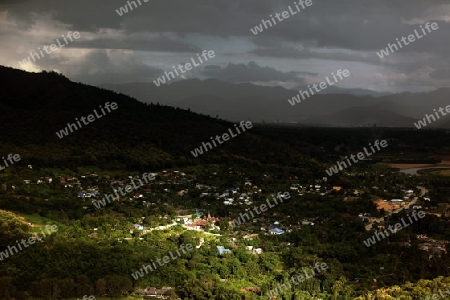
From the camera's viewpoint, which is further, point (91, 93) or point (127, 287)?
point (91, 93)

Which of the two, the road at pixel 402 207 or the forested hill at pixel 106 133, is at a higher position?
the forested hill at pixel 106 133

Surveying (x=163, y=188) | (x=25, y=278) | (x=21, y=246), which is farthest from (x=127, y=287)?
(x=163, y=188)

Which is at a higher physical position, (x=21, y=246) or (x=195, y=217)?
(x=21, y=246)

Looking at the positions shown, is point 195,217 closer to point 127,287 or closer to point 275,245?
point 275,245

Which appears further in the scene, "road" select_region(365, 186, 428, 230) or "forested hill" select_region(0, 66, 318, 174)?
"forested hill" select_region(0, 66, 318, 174)

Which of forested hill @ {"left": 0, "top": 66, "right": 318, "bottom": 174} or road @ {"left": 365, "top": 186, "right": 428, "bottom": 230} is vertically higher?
forested hill @ {"left": 0, "top": 66, "right": 318, "bottom": 174}

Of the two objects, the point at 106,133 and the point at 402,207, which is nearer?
the point at 402,207

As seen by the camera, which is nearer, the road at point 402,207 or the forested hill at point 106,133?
the road at point 402,207

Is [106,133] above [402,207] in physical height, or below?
above
